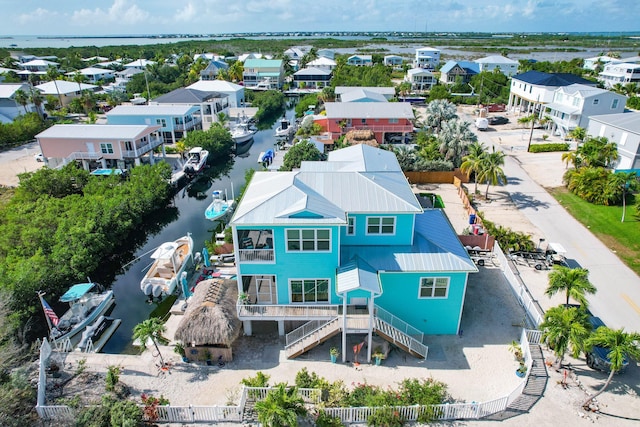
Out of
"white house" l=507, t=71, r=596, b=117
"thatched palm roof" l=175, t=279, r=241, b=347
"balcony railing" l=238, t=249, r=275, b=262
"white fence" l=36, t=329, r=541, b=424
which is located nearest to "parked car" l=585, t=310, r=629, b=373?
"white fence" l=36, t=329, r=541, b=424

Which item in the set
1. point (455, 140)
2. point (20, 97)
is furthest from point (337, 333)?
point (20, 97)

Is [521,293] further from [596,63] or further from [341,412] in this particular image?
[596,63]

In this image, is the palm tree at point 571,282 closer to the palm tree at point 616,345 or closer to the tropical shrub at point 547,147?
the palm tree at point 616,345

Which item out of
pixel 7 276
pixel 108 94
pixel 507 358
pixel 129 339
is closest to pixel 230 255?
pixel 129 339

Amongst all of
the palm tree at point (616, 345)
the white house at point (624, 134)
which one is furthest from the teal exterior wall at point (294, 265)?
the white house at point (624, 134)

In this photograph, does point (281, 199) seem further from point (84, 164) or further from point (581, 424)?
point (84, 164)

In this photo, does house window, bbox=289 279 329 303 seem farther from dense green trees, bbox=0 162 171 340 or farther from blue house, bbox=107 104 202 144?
blue house, bbox=107 104 202 144
